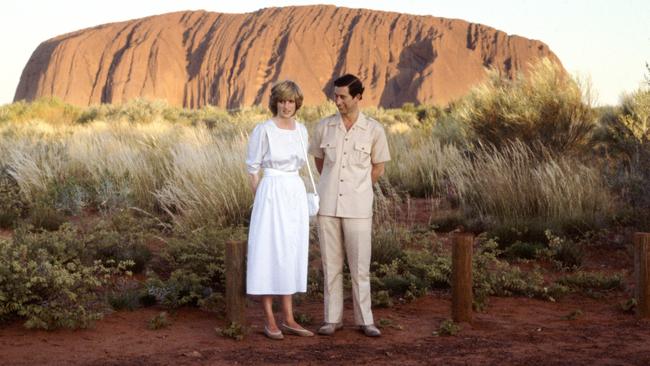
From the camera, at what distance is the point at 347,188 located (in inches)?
216

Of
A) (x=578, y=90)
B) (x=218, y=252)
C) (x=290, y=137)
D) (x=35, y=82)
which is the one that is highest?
(x=35, y=82)

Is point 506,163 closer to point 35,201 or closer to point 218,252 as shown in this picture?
point 218,252

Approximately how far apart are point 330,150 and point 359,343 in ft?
4.37

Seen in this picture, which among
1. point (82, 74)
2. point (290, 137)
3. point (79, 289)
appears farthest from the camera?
point (82, 74)

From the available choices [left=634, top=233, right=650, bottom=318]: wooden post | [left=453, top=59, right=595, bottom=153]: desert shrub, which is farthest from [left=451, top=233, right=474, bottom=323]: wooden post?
[left=453, top=59, right=595, bottom=153]: desert shrub

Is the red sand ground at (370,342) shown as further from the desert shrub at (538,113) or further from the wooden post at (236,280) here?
the desert shrub at (538,113)

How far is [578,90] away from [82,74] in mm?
69456

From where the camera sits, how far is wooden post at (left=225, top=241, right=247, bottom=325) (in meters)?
5.62

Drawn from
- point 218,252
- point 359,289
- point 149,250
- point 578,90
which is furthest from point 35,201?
point 578,90

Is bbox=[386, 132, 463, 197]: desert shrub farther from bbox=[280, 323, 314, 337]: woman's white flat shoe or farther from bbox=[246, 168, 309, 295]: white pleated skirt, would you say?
bbox=[246, 168, 309, 295]: white pleated skirt

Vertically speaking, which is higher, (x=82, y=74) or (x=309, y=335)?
(x=82, y=74)

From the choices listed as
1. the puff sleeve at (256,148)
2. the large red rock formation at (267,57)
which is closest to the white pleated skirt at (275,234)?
the puff sleeve at (256,148)

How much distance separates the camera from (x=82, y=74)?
254 ft

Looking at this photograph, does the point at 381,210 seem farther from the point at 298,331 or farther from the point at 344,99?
the point at 344,99
